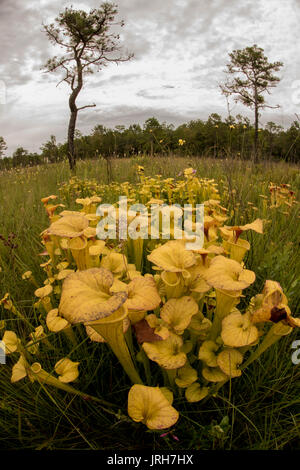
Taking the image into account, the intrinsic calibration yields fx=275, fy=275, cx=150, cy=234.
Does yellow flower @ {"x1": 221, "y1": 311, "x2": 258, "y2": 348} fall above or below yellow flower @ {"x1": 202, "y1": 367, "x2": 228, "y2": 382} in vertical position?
above

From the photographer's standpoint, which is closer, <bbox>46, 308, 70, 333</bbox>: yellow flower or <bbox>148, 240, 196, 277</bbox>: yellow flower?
<bbox>148, 240, 196, 277</bbox>: yellow flower

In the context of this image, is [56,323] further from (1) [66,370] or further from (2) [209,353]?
(2) [209,353]

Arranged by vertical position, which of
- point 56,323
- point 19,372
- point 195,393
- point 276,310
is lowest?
point 195,393

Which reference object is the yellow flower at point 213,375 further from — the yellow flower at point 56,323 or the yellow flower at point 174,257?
the yellow flower at point 56,323

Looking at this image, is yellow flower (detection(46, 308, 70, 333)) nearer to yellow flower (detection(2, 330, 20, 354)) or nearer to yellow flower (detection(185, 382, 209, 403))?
yellow flower (detection(2, 330, 20, 354))

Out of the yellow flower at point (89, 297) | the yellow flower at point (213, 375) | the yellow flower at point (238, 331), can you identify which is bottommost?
the yellow flower at point (213, 375)

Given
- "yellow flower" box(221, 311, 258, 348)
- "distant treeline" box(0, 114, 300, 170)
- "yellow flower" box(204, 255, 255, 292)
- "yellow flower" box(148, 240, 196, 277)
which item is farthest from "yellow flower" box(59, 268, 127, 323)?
"distant treeline" box(0, 114, 300, 170)

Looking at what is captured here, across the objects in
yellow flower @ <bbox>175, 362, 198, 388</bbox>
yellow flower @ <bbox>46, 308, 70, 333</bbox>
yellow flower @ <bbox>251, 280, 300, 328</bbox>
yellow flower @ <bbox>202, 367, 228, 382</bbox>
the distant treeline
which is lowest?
yellow flower @ <bbox>175, 362, 198, 388</bbox>

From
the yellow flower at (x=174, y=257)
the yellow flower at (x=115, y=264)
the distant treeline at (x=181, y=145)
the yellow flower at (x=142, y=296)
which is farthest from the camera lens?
the distant treeline at (x=181, y=145)

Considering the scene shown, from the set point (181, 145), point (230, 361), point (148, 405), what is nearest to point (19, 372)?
point (148, 405)

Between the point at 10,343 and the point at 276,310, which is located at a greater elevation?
the point at 276,310

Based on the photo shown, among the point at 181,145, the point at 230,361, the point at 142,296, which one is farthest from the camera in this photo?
the point at 181,145


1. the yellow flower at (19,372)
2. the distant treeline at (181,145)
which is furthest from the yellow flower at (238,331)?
the distant treeline at (181,145)
